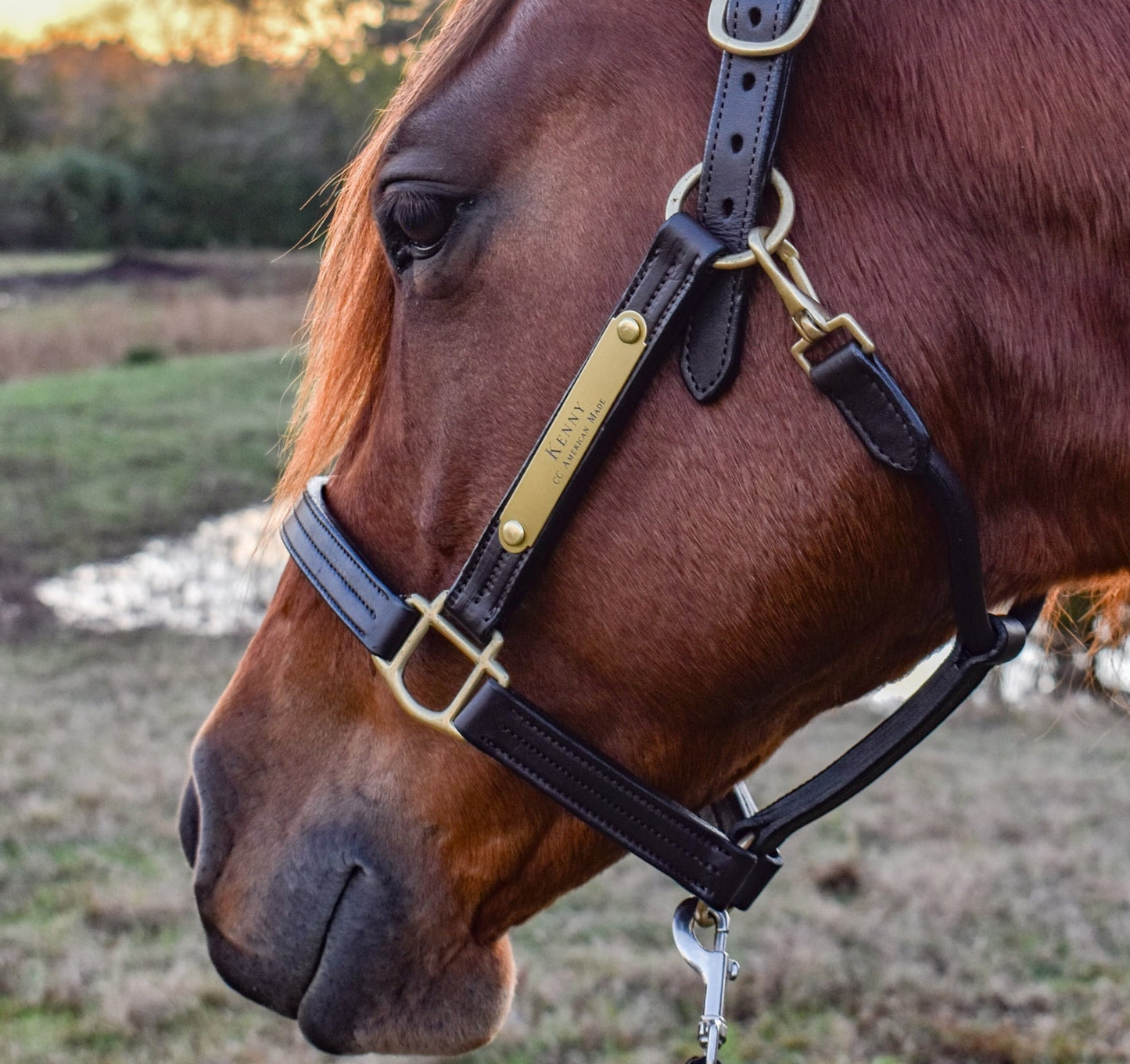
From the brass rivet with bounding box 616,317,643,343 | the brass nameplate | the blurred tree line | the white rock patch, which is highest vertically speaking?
the brass rivet with bounding box 616,317,643,343

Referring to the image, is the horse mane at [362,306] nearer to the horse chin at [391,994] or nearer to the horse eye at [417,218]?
the horse eye at [417,218]

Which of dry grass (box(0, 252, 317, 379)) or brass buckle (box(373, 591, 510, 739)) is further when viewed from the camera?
dry grass (box(0, 252, 317, 379))

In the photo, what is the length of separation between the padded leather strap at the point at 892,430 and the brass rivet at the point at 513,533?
345mm

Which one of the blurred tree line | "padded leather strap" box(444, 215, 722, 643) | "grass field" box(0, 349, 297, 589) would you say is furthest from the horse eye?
the blurred tree line

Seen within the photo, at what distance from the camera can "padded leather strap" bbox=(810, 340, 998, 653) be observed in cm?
113

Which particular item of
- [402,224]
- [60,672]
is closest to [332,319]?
[402,224]

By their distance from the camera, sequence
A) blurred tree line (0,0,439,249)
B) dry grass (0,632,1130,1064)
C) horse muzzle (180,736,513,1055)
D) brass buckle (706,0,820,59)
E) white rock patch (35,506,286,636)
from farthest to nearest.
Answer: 1. blurred tree line (0,0,439,249)
2. white rock patch (35,506,286,636)
3. dry grass (0,632,1130,1064)
4. horse muzzle (180,736,513,1055)
5. brass buckle (706,0,820,59)

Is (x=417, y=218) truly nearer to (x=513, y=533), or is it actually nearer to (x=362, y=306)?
(x=362, y=306)

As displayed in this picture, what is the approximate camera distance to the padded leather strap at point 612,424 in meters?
1.14

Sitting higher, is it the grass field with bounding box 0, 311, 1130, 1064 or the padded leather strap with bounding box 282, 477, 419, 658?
the padded leather strap with bounding box 282, 477, 419, 658

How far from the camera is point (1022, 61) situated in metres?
1.12

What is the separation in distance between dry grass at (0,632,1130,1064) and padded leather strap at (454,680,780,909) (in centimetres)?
167

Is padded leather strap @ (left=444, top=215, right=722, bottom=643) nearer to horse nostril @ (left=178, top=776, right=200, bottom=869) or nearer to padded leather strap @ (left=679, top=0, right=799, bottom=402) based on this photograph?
padded leather strap @ (left=679, top=0, right=799, bottom=402)

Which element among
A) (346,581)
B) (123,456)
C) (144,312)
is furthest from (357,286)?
(144,312)
